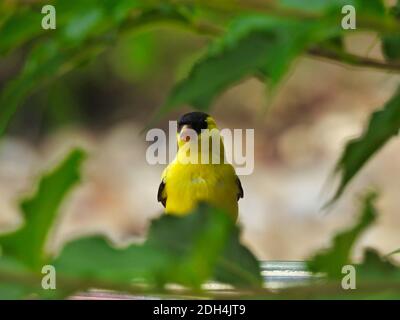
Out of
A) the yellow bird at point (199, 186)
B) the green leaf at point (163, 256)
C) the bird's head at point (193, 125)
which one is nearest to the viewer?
the green leaf at point (163, 256)

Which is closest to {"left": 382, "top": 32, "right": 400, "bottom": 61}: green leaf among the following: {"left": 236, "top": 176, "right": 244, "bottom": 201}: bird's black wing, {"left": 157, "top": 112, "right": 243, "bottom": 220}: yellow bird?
{"left": 157, "top": 112, "right": 243, "bottom": 220}: yellow bird

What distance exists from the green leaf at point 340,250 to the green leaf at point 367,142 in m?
0.02

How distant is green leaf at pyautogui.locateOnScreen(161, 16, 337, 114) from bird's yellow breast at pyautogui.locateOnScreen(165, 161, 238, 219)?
1.96ft

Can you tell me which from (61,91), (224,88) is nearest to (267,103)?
(224,88)

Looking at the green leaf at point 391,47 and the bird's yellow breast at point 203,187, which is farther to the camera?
the bird's yellow breast at point 203,187

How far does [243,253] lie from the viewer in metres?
0.18

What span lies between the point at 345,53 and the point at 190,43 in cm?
13

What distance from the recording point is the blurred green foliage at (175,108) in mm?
146

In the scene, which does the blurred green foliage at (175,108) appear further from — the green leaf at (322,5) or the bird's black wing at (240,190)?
the bird's black wing at (240,190)

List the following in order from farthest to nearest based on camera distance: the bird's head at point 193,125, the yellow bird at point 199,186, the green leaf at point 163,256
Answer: the yellow bird at point 199,186 < the bird's head at point 193,125 < the green leaf at point 163,256

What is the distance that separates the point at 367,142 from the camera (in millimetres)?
207

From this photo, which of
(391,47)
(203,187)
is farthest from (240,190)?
(391,47)

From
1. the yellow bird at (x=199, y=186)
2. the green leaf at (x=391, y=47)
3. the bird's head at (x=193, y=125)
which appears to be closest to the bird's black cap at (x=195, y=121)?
the bird's head at (x=193, y=125)

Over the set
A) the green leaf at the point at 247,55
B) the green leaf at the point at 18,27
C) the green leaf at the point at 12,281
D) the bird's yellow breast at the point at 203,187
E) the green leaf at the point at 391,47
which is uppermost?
the bird's yellow breast at the point at 203,187
